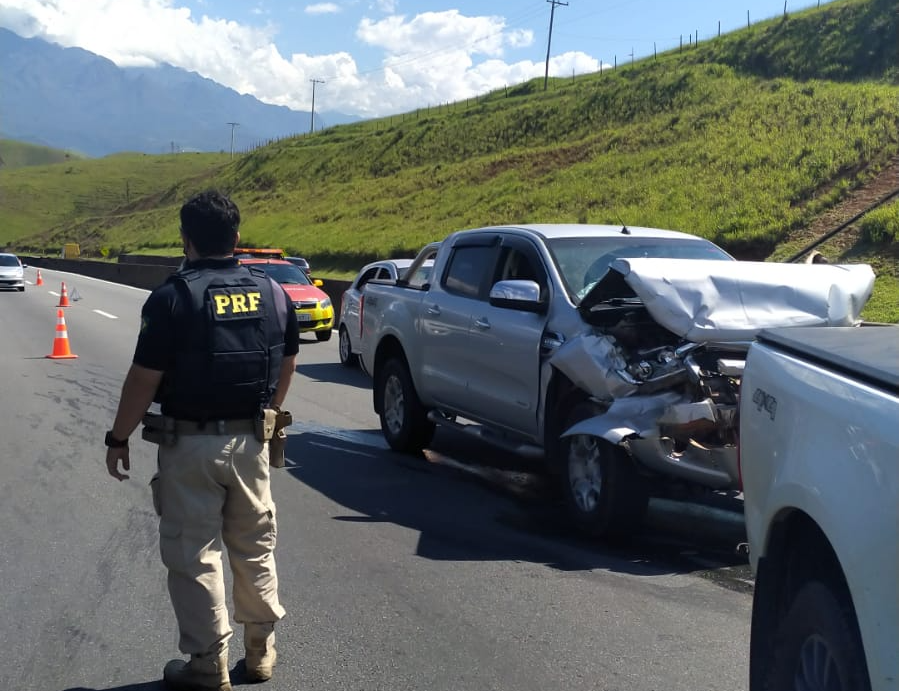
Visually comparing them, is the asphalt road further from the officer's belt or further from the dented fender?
the officer's belt

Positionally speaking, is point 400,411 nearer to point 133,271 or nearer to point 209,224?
point 209,224

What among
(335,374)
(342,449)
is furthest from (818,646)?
(335,374)

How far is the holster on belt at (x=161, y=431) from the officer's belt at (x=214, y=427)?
0.06 feet

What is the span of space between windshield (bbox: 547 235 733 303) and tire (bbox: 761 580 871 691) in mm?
4359

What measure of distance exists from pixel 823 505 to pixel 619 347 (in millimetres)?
3742

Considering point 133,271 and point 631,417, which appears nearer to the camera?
point 631,417

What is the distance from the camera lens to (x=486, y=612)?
5.09m

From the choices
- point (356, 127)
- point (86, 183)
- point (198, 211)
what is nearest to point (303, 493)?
point (198, 211)

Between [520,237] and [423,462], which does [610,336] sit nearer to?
[520,237]

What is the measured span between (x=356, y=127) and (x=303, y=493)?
103 meters

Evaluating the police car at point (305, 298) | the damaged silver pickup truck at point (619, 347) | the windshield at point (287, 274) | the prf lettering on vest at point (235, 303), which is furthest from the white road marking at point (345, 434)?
the windshield at point (287, 274)

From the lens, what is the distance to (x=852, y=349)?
3062 millimetres

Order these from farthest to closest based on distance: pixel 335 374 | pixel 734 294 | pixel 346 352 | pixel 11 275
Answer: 1. pixel 11 275
2. pixel 346 352
3. pixel 335 374
4. pixel 734 294

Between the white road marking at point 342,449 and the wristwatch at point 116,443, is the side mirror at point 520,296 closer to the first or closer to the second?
the white road marking at point 342,449
